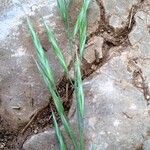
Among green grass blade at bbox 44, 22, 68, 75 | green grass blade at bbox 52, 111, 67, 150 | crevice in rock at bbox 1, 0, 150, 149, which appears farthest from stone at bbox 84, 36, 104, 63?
green grass blade at bbox 52, 111, 67, 150

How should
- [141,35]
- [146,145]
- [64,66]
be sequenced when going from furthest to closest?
[141,35] → [64,66] → [146,145]

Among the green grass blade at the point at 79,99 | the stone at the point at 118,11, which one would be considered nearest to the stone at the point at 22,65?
the green grass blade at the point at 79,99

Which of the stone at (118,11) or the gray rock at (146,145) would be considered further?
the stone at (118,11)

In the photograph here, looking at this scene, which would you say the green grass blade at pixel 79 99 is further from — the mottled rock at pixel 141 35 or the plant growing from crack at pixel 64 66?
the mottled rock at pixel 141 35

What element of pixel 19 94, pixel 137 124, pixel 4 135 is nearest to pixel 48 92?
pixel 19 94

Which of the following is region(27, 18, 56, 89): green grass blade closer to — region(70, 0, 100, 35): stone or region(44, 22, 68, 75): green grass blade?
region(44, 22, 68, 75): green grass blade

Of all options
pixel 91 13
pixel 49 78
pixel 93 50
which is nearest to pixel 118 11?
pixel 91 13

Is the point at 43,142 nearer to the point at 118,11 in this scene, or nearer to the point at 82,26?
the point at 82,26
